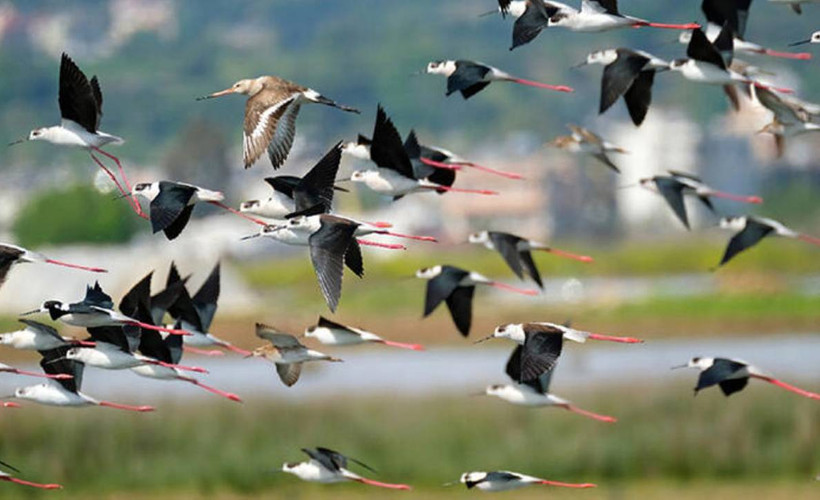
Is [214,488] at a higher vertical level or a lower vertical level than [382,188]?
lower

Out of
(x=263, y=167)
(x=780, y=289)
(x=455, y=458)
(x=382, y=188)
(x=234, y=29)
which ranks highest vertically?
(x=382, y=188)

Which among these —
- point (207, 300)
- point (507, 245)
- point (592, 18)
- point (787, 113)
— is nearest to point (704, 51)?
point (592, 18)

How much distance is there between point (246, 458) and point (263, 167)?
83512 mm

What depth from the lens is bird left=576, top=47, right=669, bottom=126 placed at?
8602 millimetres

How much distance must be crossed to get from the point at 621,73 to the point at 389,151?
1.18 metres

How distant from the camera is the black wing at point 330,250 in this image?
7.55 m

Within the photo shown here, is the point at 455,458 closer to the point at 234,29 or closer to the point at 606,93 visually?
the point at 606,93

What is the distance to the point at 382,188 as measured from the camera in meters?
8.62

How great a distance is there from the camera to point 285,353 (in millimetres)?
8945

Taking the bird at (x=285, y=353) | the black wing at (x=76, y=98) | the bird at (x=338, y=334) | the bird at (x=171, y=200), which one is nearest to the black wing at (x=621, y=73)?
the bird at (x=338, y=334)

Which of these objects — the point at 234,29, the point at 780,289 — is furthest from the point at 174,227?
the point at 234,29

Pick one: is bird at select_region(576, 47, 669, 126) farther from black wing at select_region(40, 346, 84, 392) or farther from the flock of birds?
black wing at select_region(40, 346, 84, 392)

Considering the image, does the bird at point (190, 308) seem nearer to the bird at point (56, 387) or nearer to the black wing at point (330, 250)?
the bird at point (56, 387)

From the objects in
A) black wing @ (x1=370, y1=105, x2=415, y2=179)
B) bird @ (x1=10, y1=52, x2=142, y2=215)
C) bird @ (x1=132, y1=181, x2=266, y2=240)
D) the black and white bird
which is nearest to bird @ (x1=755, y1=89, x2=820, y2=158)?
the black and white bird
